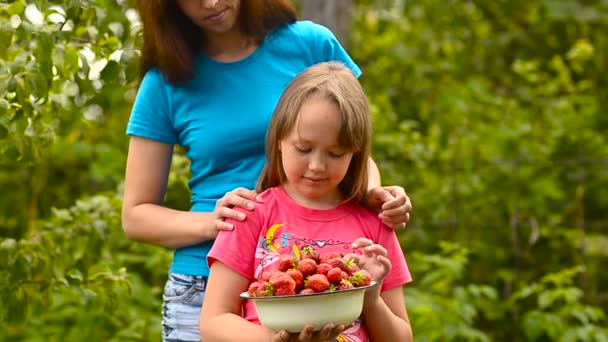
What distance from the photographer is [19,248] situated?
359cm

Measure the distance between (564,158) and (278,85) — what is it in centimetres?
375

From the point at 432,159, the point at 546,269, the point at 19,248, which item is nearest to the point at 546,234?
the point at 546,269

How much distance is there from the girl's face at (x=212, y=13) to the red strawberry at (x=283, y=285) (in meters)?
0.81

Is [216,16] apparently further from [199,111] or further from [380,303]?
[380,303]

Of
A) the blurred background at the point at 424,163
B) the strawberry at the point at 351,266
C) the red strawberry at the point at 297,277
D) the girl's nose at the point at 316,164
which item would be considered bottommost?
the blurred background at the point at 424,163

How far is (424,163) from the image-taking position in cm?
605

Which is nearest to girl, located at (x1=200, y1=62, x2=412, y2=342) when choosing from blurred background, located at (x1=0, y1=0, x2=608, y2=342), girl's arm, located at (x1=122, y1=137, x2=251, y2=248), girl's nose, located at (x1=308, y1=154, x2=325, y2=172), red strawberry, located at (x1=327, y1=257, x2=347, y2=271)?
girl's nose, located at (x1=308, y1=154, x2=325, y2=172)

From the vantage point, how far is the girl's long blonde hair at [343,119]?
8.50 feet

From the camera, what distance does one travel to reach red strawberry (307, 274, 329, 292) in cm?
233

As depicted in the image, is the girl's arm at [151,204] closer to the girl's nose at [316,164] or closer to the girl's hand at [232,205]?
the girl's hand at [232,205]

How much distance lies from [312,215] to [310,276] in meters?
0.31

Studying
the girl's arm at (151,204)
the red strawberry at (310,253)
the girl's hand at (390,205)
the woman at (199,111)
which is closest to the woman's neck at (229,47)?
the woman at (199,111)

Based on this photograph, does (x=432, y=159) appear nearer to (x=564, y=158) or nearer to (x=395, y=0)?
(x=564, y=158)

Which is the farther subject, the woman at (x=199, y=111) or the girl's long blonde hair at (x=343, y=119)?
the woman at (x=199, y=111)
